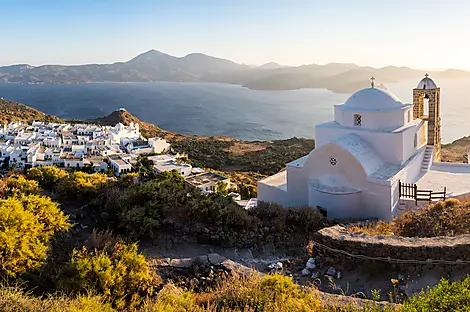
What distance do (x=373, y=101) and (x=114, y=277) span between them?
32.5 ft

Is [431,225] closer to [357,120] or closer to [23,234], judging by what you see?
[357,120]

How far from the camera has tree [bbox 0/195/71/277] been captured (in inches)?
177

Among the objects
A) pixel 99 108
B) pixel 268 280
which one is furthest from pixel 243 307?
pixel 99 108

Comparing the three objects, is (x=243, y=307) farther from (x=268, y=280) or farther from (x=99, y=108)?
(x=99, y=108)

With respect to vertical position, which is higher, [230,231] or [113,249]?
[113,249]

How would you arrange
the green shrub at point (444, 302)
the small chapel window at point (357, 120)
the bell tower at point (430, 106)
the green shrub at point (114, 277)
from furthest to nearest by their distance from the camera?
the bell tower at point (430, 106), the small chapel window at point (357, 120), the green shrub at point (114, 277), the green shrub at point (444, 302)

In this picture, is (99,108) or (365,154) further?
(99,108)

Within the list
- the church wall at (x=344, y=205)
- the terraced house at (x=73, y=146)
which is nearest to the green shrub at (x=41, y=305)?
the church wall at (x=344, y=205)

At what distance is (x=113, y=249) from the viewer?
5102 mm

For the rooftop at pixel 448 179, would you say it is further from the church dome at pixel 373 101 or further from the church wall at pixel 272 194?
the church wall at pixel 272 194

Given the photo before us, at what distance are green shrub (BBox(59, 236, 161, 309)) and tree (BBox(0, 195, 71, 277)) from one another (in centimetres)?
51

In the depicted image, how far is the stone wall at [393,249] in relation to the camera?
5309mm

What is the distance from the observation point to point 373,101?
1199 cm

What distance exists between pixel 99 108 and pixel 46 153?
81052 mm
